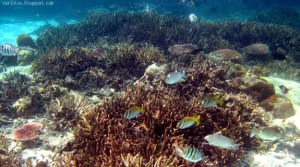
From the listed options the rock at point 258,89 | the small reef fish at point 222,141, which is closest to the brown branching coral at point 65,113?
the small reef fish at point 222,141

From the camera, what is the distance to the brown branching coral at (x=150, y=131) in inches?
163

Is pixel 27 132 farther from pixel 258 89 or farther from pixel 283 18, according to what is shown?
pixel 283 18

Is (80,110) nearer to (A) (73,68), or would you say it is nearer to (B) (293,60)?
(A) (73,68)

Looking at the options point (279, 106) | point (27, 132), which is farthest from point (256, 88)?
point (27, 132)

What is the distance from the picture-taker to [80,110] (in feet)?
21.4

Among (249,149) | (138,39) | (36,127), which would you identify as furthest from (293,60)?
(36,127)

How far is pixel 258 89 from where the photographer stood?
802 cm

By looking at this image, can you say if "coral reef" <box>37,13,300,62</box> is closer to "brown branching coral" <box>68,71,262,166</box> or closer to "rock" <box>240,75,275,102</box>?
"rock" <box>240,75,275,102</box>

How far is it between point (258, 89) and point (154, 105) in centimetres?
430

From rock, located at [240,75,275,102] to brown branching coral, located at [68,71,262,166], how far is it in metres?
2.18

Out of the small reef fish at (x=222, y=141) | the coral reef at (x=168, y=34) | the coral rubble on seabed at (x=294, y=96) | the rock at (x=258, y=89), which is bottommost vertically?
the coral rubble on seabed at (x=294, y=96)

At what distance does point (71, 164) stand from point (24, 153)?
1.93 m

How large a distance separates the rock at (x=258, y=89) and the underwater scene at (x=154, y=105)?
0.10ft

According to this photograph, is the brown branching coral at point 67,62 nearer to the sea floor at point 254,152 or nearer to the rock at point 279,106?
the sea floor at point 254,152
